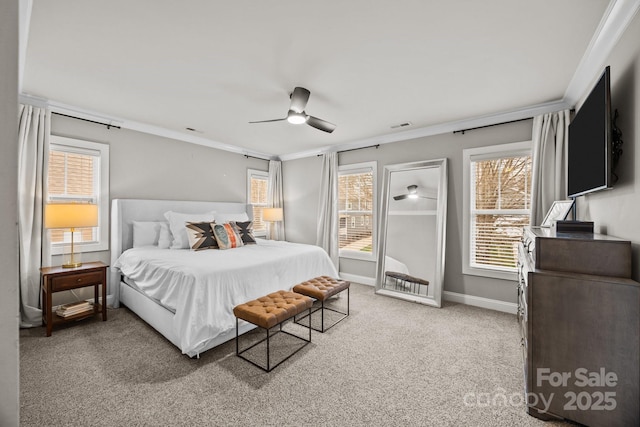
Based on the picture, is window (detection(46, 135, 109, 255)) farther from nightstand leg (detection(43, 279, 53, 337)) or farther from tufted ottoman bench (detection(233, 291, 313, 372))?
tufted ottoman bench (detection(233, 291, 313, 372))

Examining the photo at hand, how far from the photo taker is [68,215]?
2.84m

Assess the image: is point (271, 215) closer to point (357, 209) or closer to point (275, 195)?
point (275, 195)

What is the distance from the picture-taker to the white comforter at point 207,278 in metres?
2.28

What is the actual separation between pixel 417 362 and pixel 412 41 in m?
2.62

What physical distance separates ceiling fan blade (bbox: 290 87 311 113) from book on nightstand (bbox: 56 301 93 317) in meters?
3.19

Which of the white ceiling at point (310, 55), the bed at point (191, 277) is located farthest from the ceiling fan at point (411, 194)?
the bed at point (191, 277)

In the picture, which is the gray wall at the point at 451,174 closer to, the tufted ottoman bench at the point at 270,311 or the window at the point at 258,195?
the window at the point at 258,195

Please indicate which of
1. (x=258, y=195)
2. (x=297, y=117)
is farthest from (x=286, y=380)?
Result: (x=258, y=195)

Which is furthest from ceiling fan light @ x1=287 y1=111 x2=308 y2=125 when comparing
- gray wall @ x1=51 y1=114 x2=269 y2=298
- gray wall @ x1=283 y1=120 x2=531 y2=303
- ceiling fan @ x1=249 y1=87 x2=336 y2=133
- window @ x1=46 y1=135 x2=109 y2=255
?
window @ x1=46 y1=135 x2=109 y2=255

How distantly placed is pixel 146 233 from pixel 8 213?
3.31m

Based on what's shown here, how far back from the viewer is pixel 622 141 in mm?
1774

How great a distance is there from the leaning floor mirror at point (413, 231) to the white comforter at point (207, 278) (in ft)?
4.48

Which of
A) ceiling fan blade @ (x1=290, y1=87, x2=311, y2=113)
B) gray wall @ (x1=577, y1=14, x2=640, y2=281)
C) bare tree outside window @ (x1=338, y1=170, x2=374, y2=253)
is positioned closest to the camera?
gray wall @ (x1=577, y1=14, x2=640, y2=281)

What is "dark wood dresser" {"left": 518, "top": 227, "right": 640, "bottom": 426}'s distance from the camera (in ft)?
4.83
